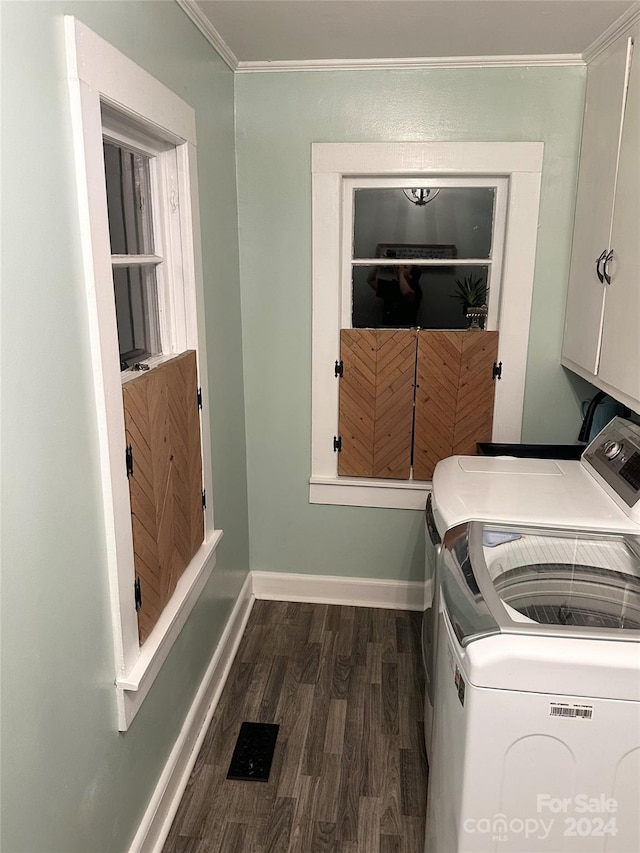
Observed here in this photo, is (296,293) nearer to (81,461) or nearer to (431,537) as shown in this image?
(431,537)

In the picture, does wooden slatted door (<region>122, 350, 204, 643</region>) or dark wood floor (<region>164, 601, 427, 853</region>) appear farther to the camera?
dark wood floor (<region>164, 601, 427, 853</region>)

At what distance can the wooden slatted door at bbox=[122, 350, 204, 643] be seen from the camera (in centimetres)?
163

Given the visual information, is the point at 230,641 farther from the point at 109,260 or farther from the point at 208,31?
the point at 208,31

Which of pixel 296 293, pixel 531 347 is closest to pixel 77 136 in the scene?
pixel 296 293

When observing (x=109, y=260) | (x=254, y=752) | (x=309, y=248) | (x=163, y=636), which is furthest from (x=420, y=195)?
(x=254, y=752)

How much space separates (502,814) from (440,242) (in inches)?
81.6

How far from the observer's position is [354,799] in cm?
201

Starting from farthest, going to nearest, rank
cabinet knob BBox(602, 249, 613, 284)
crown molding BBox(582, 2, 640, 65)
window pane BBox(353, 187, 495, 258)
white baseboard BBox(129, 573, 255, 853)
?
1. window pane BBox(353, 187, 495, 258)
2. cabinet knob BBox(602, 249, 613, 284)
3. crown molding BBox(582, 2, 640, 65)
4. white baseboard BBox(129, 573, 255, 853)

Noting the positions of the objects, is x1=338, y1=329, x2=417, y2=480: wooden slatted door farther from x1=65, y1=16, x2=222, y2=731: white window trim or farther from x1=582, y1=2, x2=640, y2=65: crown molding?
x1=582, y1=2, x2=640, y2=65: crown molding

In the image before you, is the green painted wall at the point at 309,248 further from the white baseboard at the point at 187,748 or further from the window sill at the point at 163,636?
the window sill at the point at 163,636

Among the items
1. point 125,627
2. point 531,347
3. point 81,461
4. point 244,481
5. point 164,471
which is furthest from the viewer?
point 244,481

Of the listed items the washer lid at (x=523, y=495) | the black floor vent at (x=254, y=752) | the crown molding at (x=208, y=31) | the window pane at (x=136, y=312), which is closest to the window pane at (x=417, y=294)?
the washer lid at (x=523, y=495)

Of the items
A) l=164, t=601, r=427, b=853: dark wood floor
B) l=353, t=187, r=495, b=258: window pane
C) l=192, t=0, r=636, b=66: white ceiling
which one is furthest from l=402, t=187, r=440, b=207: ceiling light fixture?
l=164, t=601, r=427, b=853: dark wood floor

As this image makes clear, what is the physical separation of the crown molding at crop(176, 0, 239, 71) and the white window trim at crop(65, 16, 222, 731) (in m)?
0.26
